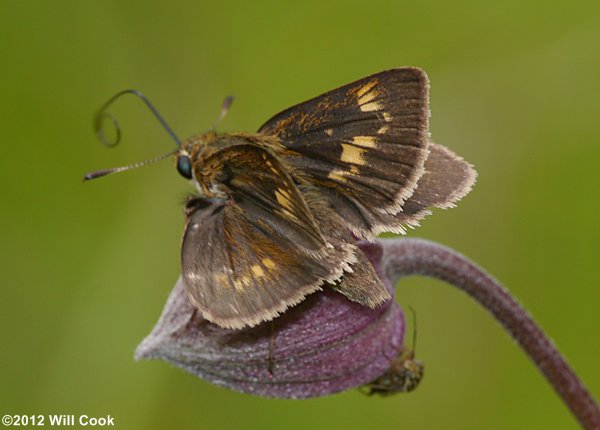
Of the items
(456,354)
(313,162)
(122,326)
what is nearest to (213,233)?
(313,162)

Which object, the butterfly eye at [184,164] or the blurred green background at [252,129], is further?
the blurred green background at [252,129]

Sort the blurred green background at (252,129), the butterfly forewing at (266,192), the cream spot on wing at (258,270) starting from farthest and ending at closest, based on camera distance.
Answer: the blurred green background at (252,129)
the cream spot on wing at (258,270)
the butterfly forewing at (266,192)

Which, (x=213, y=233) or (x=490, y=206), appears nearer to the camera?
(x=213, y=233)

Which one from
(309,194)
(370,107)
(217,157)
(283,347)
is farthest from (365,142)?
(283,347)

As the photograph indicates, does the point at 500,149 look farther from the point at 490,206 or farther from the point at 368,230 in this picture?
the point at 368,230

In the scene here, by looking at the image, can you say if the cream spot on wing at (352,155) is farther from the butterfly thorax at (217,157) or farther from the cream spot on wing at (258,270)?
the cream spot on wing at (258,270)

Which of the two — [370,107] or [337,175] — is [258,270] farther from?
[370,107]

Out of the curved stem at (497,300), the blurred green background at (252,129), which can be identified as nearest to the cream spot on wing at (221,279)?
the curved stem at (497,300)
